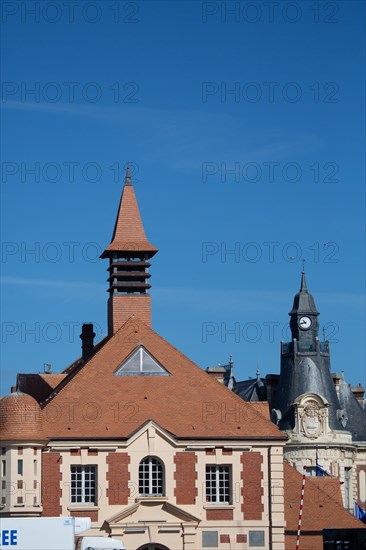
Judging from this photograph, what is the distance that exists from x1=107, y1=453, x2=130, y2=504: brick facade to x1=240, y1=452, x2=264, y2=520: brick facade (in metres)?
5.13

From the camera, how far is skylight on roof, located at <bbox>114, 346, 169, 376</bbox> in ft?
191

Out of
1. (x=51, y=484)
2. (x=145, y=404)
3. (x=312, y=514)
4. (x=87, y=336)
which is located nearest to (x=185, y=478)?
(x=145, y=404)

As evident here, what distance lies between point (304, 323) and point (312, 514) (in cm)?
4924

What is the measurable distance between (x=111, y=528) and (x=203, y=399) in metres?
7.33

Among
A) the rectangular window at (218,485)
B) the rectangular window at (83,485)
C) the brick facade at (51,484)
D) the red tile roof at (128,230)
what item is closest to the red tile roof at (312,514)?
the rectangular window at (218,485)

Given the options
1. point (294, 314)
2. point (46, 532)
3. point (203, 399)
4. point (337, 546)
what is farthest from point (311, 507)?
point (294, 314)

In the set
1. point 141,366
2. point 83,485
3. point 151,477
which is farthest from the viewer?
point 141,366

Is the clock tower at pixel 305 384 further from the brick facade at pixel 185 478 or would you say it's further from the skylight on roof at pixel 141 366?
the brick facade at pixel 185 478

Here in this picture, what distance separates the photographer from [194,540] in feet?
180

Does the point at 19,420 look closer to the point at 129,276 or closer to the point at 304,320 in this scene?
the point at 129,276

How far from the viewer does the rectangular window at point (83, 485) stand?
54.8 meters

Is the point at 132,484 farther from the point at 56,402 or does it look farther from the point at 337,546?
the point at 337,546

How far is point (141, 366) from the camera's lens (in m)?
58.4

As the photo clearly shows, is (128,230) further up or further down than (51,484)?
further up
